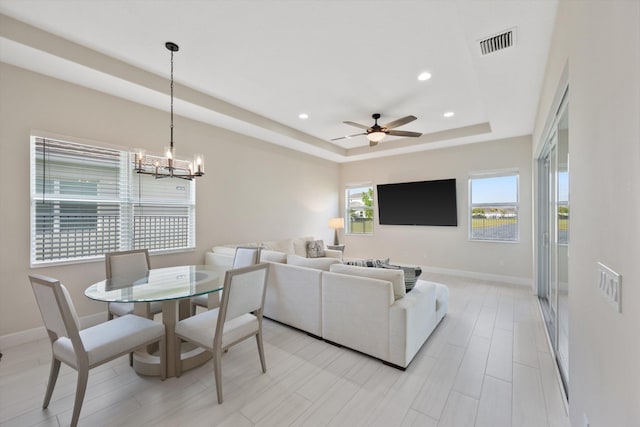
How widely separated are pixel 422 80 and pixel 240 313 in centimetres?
341

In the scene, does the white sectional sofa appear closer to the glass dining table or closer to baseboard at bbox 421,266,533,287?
the glass dining table

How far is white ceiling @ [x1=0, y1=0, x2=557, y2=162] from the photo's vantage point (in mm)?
2225

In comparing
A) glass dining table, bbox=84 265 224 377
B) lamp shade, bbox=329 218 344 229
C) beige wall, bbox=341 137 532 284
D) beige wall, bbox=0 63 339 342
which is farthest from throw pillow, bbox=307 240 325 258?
glass dining table, bbox=84 265 224 377

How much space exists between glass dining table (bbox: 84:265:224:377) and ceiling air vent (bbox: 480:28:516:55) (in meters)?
3.25

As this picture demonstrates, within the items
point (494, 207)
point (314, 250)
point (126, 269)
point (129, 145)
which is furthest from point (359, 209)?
point (126, 269)

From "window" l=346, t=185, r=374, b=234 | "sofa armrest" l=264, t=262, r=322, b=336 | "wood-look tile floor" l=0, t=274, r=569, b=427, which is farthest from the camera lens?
"window" l=346, t=185, r=374, b=234

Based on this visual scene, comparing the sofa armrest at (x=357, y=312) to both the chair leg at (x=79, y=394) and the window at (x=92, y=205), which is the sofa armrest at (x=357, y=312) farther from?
the window at (x=92, y=205)

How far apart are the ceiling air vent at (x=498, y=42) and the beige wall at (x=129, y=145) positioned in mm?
3961

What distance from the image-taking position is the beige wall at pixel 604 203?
82 cm

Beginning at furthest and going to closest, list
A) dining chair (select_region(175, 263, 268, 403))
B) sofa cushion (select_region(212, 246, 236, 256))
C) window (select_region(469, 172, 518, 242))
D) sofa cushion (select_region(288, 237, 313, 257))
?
sofa cushion (select_region(288, 237, 313, 257)) → window (select_region(469, 172, 518, 242)) → sofa cushion (select_region(212, 246, 236, 256)) → dining chair (select_region(175, 263, 268, 403))

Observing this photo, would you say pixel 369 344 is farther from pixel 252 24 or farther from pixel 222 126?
pixel 222 126

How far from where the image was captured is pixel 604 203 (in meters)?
1.07

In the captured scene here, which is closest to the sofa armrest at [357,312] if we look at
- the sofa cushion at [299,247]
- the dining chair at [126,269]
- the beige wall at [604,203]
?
the beige wall at [604,203]

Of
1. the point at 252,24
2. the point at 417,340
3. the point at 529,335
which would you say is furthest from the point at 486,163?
the point at 252,24
